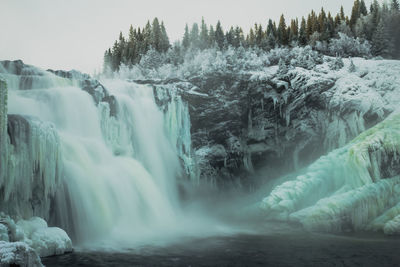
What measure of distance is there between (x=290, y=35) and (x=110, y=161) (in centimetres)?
3698

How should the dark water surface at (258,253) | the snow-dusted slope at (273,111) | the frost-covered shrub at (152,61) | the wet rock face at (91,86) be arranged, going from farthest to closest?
the frost-covered shrub at (152,61)
the snow-dusted slope at (273,111)
the wet rock face at (91,86)
the dark water surface at (258,253)

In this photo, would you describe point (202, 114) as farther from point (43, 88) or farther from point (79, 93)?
point (43, 88)

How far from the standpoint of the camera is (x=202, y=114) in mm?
30250

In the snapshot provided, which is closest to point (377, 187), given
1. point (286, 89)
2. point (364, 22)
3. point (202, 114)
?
point (286, 89)

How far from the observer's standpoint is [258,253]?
14422 mm

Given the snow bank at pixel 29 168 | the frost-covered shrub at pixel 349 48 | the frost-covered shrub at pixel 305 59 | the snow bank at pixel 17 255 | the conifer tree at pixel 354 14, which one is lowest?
the snow bank at pixel 17 255

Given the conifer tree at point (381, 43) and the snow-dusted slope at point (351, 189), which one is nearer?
the snow-dusted slope at point (351, 189)

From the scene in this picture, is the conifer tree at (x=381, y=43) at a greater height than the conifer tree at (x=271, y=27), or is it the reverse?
the conifer tree at (x=271, y=27)

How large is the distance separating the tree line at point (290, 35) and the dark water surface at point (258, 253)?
25.1 meters

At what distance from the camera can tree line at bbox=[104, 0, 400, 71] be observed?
40428mm

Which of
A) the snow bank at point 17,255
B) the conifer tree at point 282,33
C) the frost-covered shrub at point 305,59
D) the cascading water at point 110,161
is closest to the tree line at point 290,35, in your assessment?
the conifer tree at point 282,33

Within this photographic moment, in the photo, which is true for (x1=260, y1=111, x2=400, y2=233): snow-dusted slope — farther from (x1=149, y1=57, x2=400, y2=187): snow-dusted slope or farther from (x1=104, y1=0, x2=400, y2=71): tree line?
(x1=104, y1=0, x2=400, y2=71): tree line

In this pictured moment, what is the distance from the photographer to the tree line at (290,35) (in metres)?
40.4

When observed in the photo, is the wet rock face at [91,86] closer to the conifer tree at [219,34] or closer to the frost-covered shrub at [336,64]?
the frost-covered shrub at [336,64]
